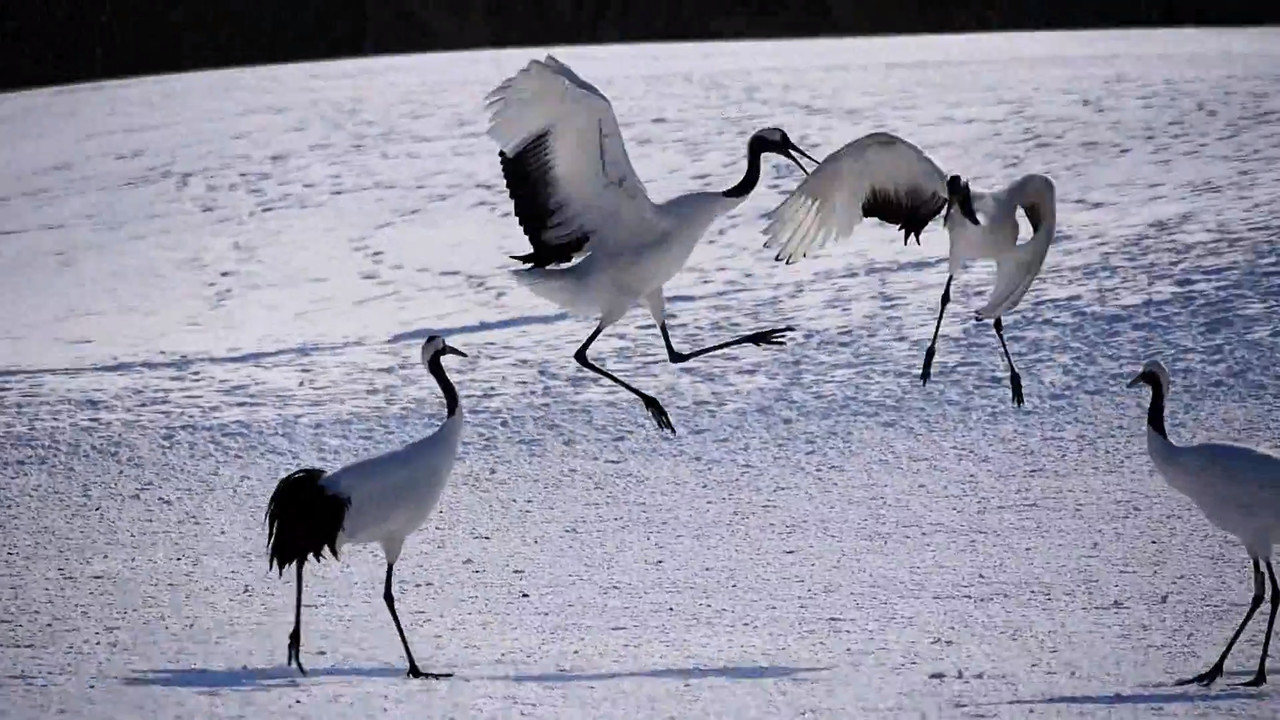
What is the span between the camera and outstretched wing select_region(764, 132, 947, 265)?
19.3 feet

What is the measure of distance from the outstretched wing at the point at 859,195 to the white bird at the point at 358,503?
59.4 inches

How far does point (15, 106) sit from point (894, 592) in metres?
10.6

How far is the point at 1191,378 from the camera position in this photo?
317 inches

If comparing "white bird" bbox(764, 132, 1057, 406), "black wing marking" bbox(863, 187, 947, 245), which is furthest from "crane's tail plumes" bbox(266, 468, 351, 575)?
"black wing marking" bbox(863, 187, 947, 245)

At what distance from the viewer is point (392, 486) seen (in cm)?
506

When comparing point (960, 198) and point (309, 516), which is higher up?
point (960, 198)

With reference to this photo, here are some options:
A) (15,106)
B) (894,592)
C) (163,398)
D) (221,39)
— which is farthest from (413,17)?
(894,592)

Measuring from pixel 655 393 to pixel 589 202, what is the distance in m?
2.55

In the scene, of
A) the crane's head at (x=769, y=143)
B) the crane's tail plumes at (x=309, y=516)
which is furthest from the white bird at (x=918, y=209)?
the crane's tail plumes at (x=309, y=516)

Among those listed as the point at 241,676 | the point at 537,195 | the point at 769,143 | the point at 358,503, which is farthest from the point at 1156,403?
the point at 241,676

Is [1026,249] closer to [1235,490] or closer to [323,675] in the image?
[1235,490]

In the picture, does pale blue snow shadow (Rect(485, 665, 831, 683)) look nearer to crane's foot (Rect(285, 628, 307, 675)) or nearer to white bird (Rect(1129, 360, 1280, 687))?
crane's foot (Rect(285, 628, 307, 675))

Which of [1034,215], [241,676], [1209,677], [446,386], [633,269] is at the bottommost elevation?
[241,676]

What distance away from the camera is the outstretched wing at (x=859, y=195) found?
19.3 feet
